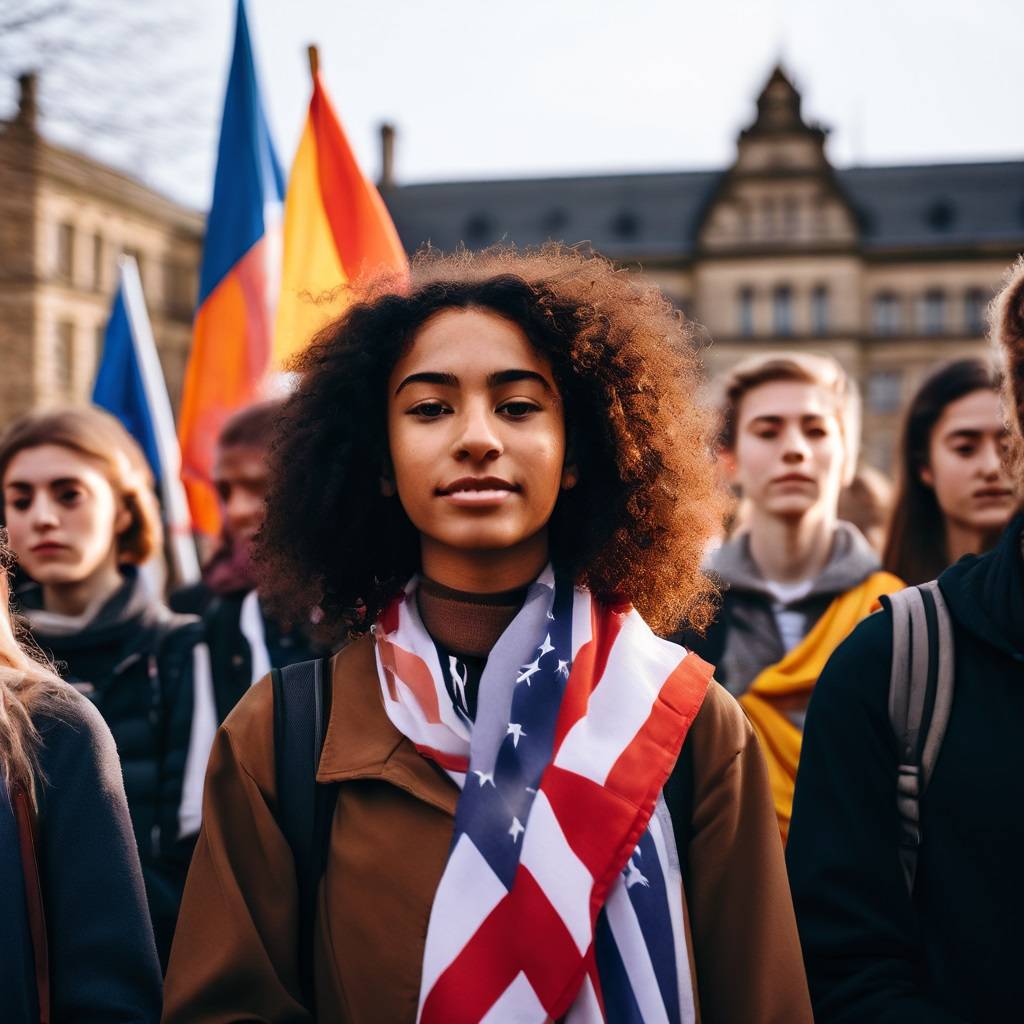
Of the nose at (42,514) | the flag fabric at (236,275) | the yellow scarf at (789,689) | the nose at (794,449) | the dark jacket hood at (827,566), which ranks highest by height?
the flag fabric at (236,275)

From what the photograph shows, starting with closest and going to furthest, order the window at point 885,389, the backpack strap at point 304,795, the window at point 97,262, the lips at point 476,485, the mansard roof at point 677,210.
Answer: the backpack strap at point 304,795, the lips at point 476,485, the window at point 97,262, the window at point 885,389, the mansard roof at point 677,210

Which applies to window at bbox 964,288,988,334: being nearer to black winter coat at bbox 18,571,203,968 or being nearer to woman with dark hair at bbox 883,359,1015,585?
woman with dark hair at bbox 883,359,1015,585

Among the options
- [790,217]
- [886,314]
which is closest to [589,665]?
[790,217]

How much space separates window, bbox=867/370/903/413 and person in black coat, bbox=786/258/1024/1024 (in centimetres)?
4480

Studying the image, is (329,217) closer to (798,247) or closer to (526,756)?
(526,756)

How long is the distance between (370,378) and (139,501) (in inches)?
70.8

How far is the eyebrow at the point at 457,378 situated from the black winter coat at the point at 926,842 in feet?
2.08

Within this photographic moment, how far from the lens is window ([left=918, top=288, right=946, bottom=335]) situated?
Answer: 45594mm

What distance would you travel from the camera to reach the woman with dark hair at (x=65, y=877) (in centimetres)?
192

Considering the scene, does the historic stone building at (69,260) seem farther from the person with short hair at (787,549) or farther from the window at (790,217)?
the window at (790,217)

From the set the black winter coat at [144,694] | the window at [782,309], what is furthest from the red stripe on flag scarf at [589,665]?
the window at [782,309]

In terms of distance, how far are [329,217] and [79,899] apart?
11.0 feet

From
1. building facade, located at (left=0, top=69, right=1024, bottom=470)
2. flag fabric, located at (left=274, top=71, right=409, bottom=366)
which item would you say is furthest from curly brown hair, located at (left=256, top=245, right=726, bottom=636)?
building facade, located at (left=0, top=69, right=1024, bottom=470)

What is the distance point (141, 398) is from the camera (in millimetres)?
6836
